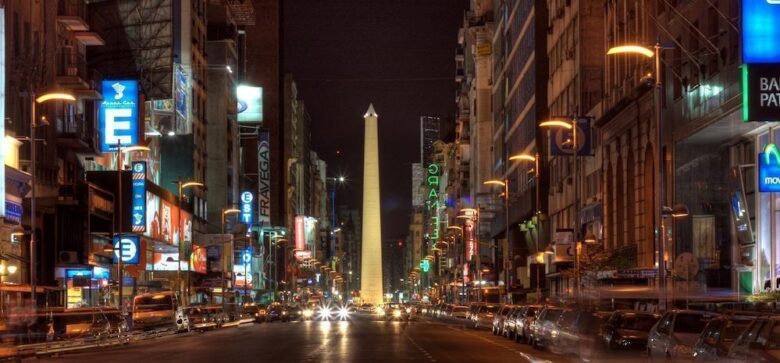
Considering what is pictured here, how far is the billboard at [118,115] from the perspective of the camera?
2953 inches

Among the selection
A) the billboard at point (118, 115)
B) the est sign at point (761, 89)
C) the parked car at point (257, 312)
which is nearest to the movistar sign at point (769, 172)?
the est sign at point (761, 89)

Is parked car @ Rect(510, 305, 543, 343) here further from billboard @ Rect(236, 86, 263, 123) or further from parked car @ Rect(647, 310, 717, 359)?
billboard @ Rect(236, 86, 263, 123)

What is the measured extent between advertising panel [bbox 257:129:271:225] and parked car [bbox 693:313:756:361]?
14139 centimetres

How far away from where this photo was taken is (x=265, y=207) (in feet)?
543

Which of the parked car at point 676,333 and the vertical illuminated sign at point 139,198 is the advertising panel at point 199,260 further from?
the parked car at point 676,333

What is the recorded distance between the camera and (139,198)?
82.9m

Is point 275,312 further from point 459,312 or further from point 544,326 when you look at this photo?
point 544,326

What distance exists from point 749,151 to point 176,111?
59255 mm

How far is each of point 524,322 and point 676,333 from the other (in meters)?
25.0

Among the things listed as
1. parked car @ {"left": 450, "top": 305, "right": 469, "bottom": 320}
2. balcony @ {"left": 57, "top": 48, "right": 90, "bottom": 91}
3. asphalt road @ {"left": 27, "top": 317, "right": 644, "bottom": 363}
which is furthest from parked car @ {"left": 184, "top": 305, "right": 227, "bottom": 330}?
asphalt road @ {"left": 27, "top": 317, "right": 644, "bottom": 363}

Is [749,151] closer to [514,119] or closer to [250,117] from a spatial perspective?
[514,119]

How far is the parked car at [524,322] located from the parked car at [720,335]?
25.1 metres

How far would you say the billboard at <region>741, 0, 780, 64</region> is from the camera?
34.2 meters

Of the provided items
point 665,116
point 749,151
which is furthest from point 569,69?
point 749,151
